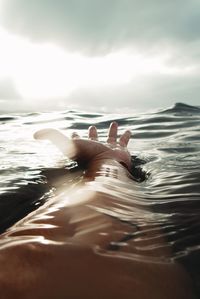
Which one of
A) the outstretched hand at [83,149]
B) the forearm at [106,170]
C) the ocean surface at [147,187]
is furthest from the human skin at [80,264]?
the outstretched hand at [83,149]

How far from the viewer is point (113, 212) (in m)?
1.88

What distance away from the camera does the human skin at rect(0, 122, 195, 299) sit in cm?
115

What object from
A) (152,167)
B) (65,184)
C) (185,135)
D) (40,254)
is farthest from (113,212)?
(185,135)

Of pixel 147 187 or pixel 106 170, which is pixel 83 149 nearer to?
pixel 106 170

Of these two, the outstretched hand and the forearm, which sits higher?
the outstretched hand

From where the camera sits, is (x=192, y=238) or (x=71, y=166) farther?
(x=71, y=166)

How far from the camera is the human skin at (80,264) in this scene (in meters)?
1.15

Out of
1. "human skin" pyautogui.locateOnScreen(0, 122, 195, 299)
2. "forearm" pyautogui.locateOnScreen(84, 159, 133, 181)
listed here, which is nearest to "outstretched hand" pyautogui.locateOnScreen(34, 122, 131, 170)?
"forearm" pyautogui.locateOnScreen(84, 159, 133, 181)

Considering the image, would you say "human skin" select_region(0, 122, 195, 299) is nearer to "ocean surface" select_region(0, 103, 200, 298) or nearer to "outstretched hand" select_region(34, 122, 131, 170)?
"ocean surface" select_region(0, 103, 200, 298)

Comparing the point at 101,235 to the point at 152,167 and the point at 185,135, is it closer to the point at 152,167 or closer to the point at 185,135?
the point at 152,167

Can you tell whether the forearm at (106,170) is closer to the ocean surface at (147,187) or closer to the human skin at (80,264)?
the ocean surface at (147,187)

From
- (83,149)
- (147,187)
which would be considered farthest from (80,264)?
(83,149)

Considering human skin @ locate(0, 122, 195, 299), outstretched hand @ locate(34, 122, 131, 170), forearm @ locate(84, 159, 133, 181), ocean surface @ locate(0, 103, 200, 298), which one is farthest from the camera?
outstretched hand @ locate(34, 122, 131, 170)

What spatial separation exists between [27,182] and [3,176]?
32 cm
